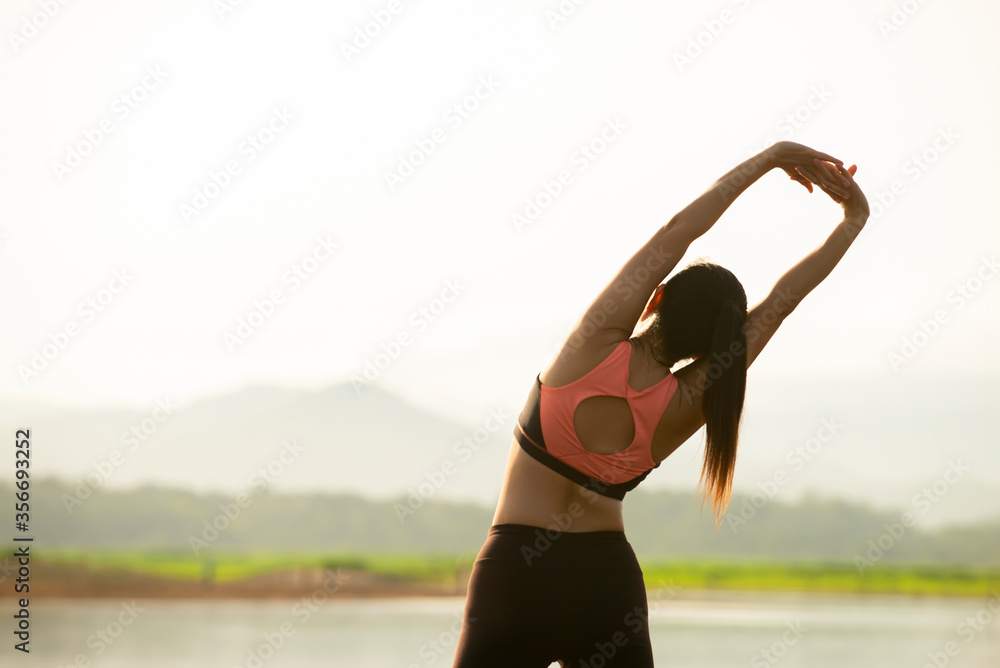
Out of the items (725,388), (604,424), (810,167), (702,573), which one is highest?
(810,167)

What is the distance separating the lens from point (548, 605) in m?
1.67

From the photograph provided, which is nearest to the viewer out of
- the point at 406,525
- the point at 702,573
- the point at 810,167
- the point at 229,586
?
the point at 810,167

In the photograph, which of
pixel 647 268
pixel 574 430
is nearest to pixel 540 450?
pixel 574 430

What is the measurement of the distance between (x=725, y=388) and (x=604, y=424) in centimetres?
26

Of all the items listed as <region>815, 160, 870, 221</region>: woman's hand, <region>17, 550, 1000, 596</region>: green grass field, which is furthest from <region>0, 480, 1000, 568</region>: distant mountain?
Result: <region>815, 160, 870, 221</region>: woman's hand

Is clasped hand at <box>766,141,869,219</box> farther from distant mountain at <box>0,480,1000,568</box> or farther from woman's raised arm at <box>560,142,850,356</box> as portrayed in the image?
distant mountain at <box>0,480,1000,568</box>

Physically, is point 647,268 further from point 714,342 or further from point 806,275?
point 806,275

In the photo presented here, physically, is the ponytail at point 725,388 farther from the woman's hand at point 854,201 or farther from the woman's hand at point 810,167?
the woman's hand at point 854,201

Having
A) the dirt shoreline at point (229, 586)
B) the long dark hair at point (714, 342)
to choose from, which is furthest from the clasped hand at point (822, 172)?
the dirt shoreline at point (229, 586)

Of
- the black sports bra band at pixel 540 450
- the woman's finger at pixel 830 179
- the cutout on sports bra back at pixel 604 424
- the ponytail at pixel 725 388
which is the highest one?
the woman's finger at pixel 830 179

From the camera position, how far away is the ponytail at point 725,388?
1723mm

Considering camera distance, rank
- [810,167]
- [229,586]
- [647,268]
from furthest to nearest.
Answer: [229,586]
[810,167]
[647,268]

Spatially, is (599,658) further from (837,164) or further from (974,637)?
(974,637)

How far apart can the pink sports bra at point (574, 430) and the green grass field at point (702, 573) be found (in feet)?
46.4
